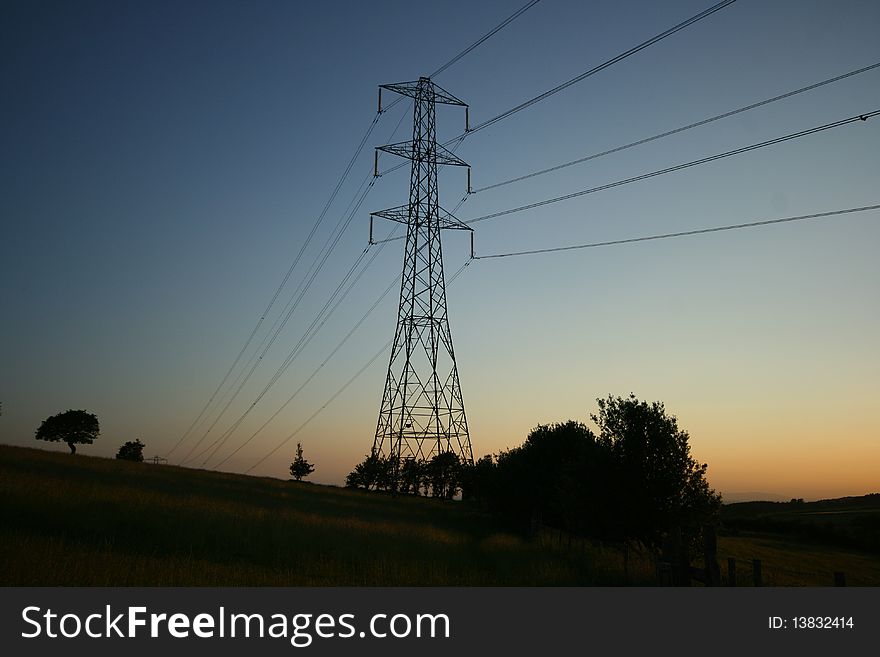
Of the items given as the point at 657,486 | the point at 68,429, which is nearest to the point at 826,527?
the point at 657,486

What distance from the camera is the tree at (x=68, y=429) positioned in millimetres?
127750

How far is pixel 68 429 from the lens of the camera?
419 ft

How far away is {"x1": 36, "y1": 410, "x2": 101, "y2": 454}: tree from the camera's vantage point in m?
128

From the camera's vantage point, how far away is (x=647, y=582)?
23109 millimetres

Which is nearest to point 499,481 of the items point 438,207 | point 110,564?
point 438,207

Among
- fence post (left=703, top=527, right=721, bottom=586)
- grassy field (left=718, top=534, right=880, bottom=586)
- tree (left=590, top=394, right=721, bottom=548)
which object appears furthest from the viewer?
grassy field (left=718, top=534, right=880, bottom=586)

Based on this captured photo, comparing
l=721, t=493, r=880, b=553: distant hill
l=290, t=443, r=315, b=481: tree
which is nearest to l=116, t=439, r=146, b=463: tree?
l=290, t=443, r=315, b=481: tree

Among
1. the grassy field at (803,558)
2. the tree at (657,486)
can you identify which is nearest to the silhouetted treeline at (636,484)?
the tree at (657,486)

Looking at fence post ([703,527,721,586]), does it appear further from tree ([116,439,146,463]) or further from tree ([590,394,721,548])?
tree ([116,439,146,463])

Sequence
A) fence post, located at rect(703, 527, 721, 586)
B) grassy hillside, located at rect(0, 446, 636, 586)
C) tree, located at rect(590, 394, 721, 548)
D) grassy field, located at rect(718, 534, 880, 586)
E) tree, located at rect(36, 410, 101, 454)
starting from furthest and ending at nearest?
tree, located at rect(36, 410, 101, 454), grassy field, located at rect(718, 534, 880, 586), tree, located at rect(590, 394, 721, 548), fence post, located at rect(703, 527, 721, 586), grassy hillside, located at rect(0, 446, 636, 586)

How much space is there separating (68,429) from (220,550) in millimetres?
120081

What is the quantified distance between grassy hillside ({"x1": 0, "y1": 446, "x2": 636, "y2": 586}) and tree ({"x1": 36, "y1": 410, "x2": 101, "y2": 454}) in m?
104
